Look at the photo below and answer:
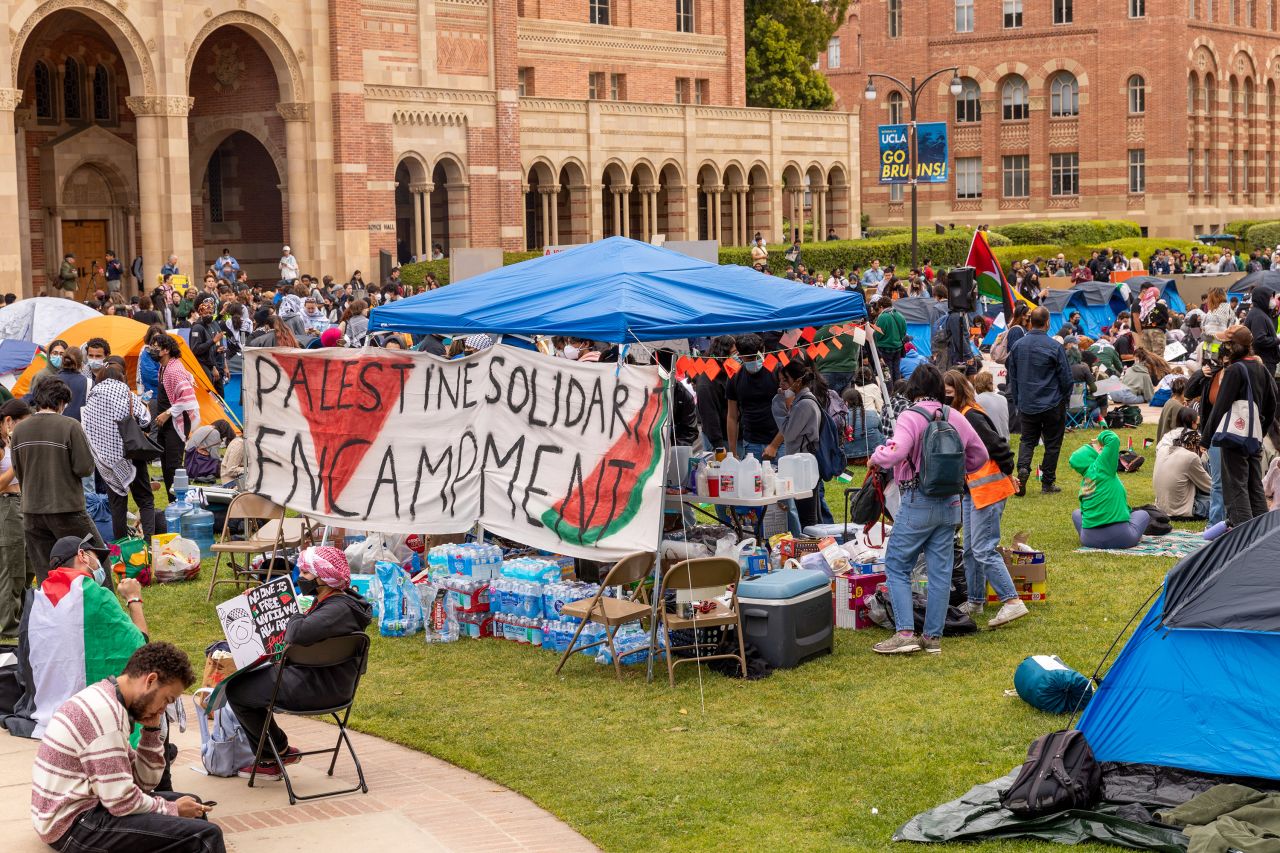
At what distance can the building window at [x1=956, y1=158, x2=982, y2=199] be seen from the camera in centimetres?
6888

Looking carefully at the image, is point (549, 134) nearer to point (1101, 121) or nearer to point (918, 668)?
point (1101, 121)

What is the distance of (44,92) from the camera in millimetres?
37938

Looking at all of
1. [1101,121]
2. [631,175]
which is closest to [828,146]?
[631,175]

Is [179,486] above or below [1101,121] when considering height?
below

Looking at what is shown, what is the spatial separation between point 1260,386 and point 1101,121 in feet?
183

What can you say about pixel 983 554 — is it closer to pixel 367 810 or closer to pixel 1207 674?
pixel 1207 674

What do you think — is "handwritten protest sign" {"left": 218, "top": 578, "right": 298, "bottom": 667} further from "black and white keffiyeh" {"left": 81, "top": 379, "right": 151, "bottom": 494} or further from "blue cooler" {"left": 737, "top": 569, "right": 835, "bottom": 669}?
"black and white keffiyeh" {"left": 81, "top": 379, "right": 151, "bottom": 494}

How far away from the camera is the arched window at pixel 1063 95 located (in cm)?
6675

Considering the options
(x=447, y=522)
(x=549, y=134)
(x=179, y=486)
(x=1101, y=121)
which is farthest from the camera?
(x=1101, y=121)

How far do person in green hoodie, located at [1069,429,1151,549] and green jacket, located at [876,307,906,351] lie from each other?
7.29 meters

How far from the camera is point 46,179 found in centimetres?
3769

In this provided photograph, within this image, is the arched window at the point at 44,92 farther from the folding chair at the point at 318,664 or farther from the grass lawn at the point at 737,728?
the folding chair at the point at 318,664

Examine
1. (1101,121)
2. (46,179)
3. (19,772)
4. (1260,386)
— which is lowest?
(19,772)

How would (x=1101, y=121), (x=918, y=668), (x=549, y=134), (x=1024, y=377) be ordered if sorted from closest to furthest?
(x=918, y=668) → (x=1024, y=377) → (x=549, y=134) → (x=1101, y=121)
